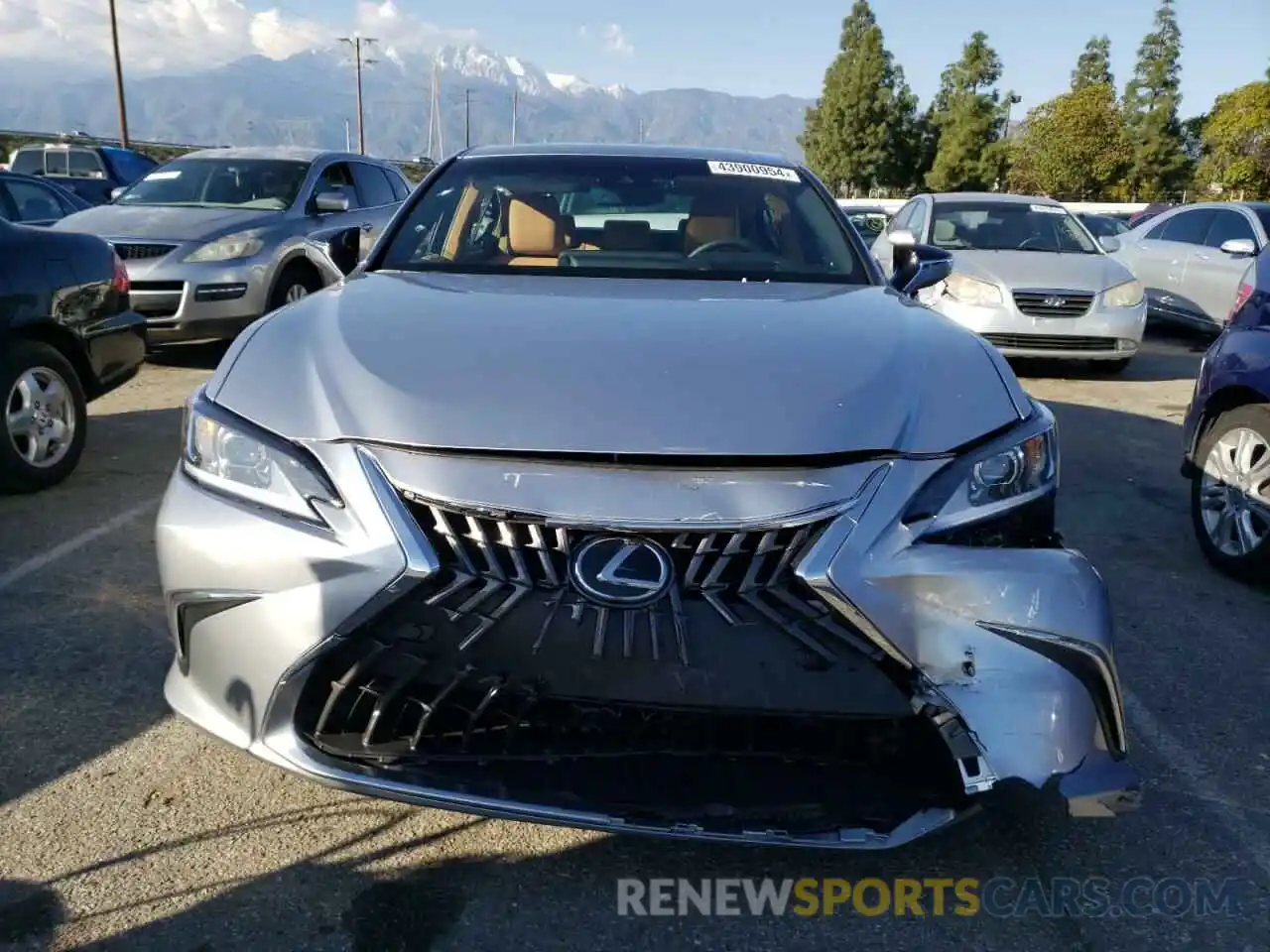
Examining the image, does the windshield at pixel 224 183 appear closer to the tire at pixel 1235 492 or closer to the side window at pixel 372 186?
the side window at pixel 372 186

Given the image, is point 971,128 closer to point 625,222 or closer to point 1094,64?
point 1094,64

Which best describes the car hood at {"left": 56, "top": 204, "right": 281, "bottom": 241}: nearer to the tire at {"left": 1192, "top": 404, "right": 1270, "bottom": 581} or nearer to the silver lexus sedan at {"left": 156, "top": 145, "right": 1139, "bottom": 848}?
the silver lexus sedan at {"left": 156, "top": 145, "right": 1139, "bottom": 848}

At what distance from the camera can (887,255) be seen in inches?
376

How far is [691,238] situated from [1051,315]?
569 cm

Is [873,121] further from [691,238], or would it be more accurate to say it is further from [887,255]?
[691,238]

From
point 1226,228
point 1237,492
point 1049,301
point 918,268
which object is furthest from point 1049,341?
point 918,268

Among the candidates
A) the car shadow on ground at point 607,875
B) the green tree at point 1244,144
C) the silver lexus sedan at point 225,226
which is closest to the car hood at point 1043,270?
the silver lexus sedan at point 225,226

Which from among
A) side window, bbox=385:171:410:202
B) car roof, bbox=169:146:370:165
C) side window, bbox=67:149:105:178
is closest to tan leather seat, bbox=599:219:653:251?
car roof, bbox=169:146:370:165

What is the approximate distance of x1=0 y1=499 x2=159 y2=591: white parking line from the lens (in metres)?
3.87

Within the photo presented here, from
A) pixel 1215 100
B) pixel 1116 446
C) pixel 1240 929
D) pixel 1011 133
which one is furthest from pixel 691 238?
pixel 1011 133

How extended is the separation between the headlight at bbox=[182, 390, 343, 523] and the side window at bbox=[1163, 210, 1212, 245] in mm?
10819

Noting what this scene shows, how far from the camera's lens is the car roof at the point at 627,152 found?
3936 millimetres

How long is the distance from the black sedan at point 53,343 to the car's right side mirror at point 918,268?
372 centimetres

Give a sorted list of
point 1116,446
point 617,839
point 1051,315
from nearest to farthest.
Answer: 1. point 617,839
2. point 1116,446
3. point 1051,315
